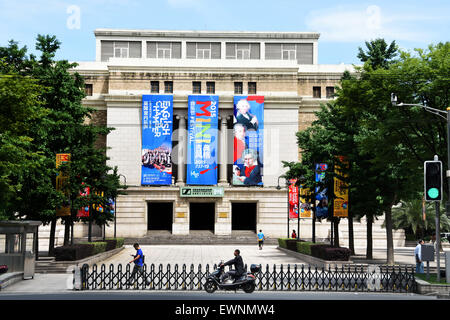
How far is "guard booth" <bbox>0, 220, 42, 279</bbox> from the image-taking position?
28.1 m

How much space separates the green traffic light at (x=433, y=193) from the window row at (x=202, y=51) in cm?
7230

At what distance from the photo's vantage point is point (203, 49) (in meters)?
91.8

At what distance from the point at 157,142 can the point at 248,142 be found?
36.5ft

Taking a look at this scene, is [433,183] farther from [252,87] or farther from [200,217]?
[200,217]

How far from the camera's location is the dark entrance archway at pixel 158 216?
A: 80.6 m

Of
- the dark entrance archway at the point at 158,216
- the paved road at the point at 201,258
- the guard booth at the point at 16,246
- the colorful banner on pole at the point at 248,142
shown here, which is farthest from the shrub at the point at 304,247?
the dark entrance archway at the point at 158,216

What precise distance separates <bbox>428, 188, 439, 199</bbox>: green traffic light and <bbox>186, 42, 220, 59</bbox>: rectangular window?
72946 millimetres

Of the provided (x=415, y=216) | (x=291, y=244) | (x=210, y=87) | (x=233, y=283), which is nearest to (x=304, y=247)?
(x=291, y=244)

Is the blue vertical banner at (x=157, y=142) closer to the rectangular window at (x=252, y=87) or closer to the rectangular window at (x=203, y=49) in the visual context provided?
the rectangular window at (x=252, y=87)

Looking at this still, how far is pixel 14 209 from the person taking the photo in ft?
124

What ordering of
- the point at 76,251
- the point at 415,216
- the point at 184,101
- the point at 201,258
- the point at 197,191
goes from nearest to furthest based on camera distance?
the point at 76,251, the point at 201,258, the point at 415,216, the point at 197,191, the point at 184,101

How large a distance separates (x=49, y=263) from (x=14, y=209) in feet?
21.5
